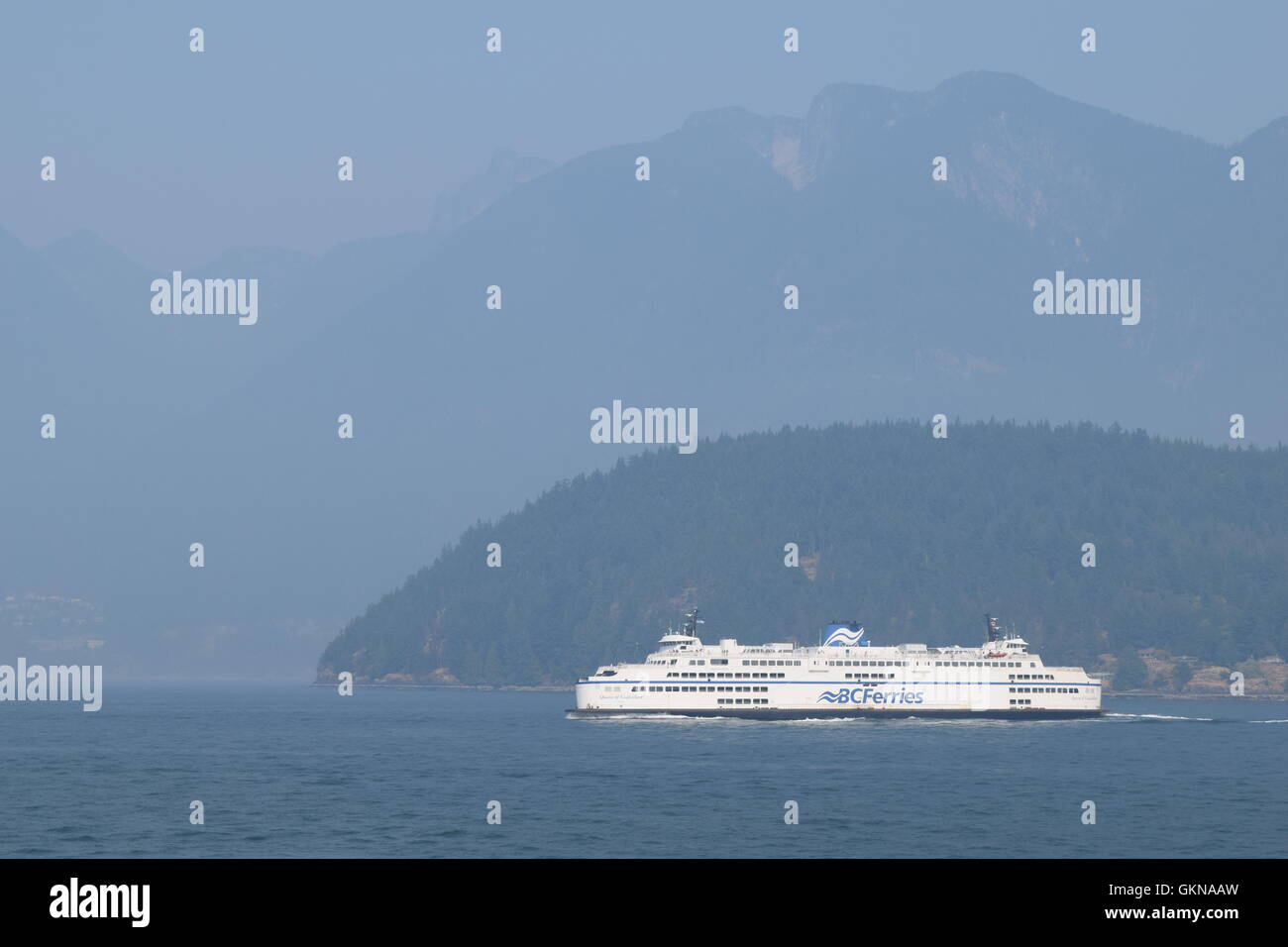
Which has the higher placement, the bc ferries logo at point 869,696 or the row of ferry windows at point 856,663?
the row of ferry windows at point 856,663

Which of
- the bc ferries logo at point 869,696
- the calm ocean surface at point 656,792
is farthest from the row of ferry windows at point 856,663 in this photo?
the calm ocean surface at point 656,792

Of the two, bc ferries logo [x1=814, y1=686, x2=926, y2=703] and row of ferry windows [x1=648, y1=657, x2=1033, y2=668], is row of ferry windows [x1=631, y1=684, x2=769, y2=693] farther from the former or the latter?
bc ferries logo [x1=814, y1=686, x2=926, y2=703]

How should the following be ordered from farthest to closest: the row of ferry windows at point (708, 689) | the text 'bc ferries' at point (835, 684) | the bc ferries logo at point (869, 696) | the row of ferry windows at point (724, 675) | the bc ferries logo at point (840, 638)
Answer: the bc ferries logo at point (840, 638) < the bc ferries logo at point (869, 696) < the row of ferry windows at point (724, 675) < the text 'bc ferries' at point (835, 684) < the row of ferry windows at point (708, 689)

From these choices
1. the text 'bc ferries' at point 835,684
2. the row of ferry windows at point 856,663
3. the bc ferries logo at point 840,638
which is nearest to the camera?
the text 'bc ferries' at point 835,684

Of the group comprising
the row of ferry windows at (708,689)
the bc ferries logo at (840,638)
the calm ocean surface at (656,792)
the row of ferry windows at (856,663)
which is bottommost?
the calm ocean surface at (656,792)

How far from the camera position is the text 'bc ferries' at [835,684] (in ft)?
574

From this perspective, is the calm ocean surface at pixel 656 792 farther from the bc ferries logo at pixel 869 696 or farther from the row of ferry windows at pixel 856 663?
the row of ferry windows at pixel 856 663

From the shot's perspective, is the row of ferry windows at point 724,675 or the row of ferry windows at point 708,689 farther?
the row of ferry windows at point 724,675

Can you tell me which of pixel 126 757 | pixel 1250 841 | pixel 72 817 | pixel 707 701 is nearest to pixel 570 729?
pixel 707 701

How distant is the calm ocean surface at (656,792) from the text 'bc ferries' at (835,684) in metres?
7.47

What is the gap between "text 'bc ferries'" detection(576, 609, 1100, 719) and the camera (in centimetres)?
17500

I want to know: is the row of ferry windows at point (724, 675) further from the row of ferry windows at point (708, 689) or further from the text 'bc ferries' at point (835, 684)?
the row of ferry windows at point (708, 689)
